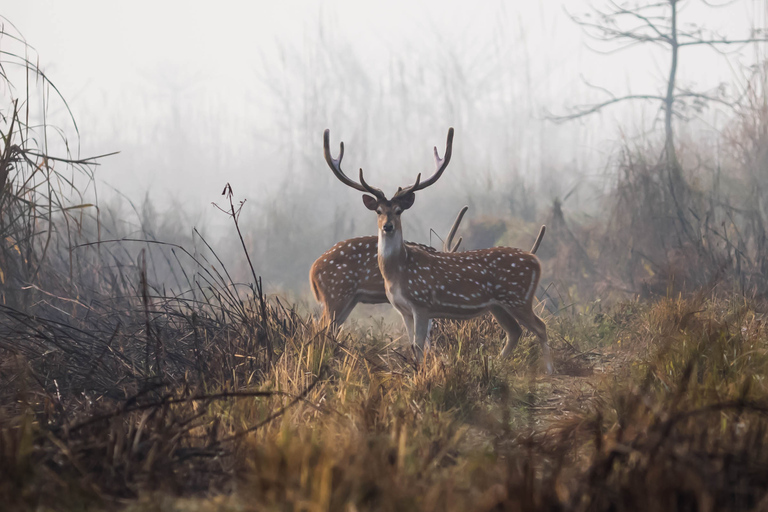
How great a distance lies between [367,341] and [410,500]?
4397 mm

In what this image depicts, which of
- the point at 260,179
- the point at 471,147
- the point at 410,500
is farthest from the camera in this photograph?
the point at 260,179

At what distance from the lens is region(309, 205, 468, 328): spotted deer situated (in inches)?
270

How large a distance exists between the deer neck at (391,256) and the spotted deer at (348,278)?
65 centimetres

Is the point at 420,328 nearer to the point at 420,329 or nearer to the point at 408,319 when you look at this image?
the point at 420,329

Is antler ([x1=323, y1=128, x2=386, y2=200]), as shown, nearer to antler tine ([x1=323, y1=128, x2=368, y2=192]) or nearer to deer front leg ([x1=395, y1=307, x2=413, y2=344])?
antler tine ([x1=323, y1=128, x2=368, y2=192])

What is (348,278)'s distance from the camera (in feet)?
22.5

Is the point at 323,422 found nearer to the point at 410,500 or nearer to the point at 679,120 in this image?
the point at 410,500

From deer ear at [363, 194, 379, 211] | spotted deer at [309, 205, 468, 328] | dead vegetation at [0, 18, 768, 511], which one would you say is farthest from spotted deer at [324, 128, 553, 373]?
spotted deer at [309, 205, 468, 328]

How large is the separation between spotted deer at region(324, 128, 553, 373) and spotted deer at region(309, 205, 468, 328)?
577 millimetres

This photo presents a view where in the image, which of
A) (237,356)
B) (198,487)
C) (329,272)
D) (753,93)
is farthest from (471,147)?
(198,487)

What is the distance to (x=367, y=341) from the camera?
6566 millimetres

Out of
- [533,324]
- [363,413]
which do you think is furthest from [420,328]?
[363,413]

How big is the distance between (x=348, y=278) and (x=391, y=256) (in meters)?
0.85

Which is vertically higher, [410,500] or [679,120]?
[679,120]
